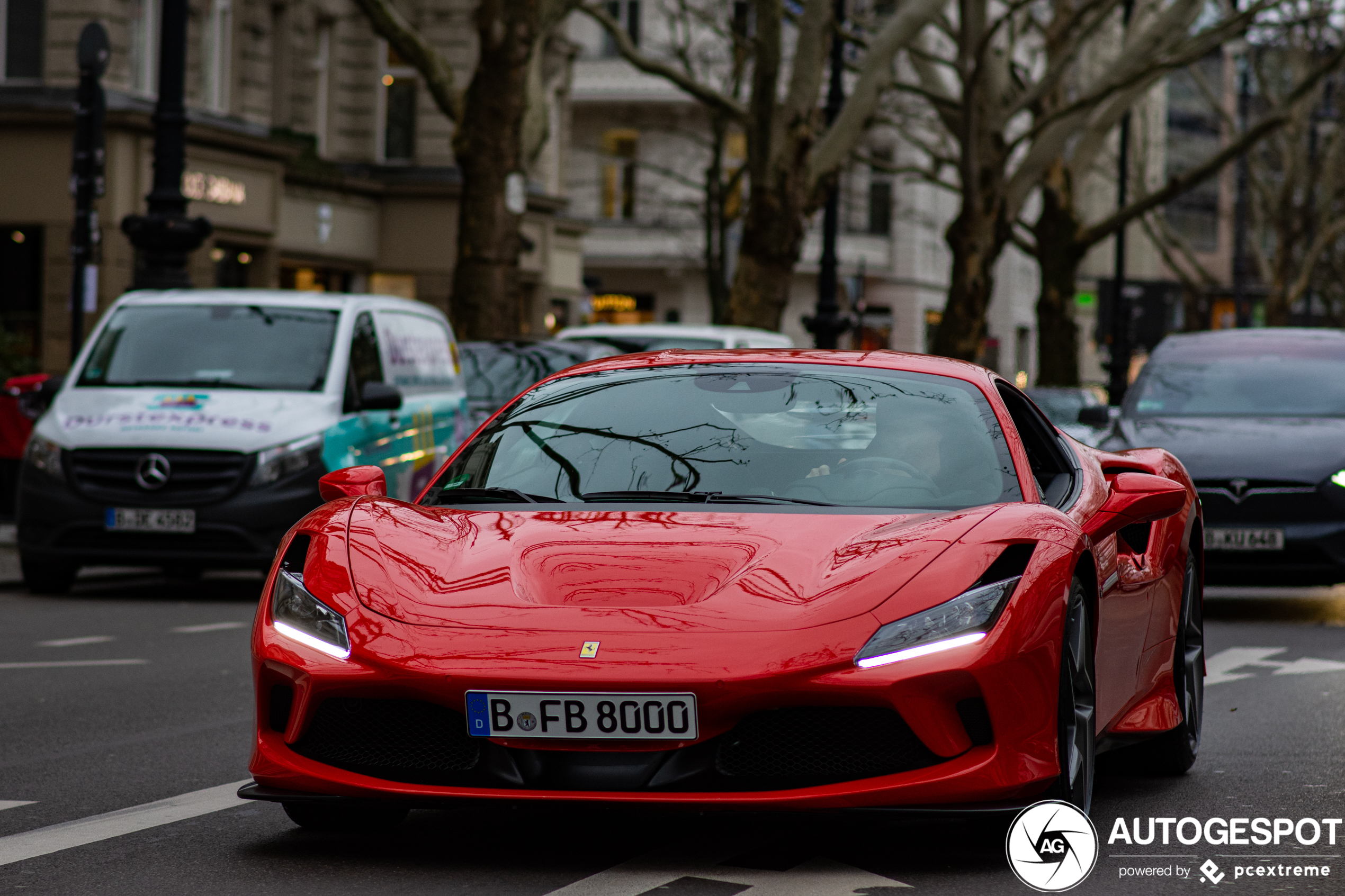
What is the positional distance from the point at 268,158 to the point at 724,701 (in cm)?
3210

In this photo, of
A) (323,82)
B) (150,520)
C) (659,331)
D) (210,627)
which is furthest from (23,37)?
(210,627)

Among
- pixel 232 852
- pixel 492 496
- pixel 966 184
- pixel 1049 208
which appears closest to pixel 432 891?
pixel 232 852

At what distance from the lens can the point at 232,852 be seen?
18.1 ft

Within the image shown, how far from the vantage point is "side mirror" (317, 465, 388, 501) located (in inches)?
249

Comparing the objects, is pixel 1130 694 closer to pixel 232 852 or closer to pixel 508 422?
pixel 508 422

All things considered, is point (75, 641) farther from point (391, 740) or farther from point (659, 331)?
point (659, 331)

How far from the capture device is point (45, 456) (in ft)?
45.1

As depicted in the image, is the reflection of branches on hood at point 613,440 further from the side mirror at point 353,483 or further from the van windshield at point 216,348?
the van windshield at point 216,348

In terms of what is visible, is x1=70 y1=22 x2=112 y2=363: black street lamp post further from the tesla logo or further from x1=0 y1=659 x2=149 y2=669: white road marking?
x1=0 y1=659 x2=149 y2=669: white road marking

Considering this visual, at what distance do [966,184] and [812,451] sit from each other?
27.7 meters

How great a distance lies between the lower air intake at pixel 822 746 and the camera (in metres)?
4.97

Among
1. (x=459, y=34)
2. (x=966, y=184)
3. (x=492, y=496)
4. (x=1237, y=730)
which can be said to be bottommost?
(x=1237, y=730)

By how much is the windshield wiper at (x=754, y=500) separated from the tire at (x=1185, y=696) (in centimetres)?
169

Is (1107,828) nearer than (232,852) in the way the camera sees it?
No
